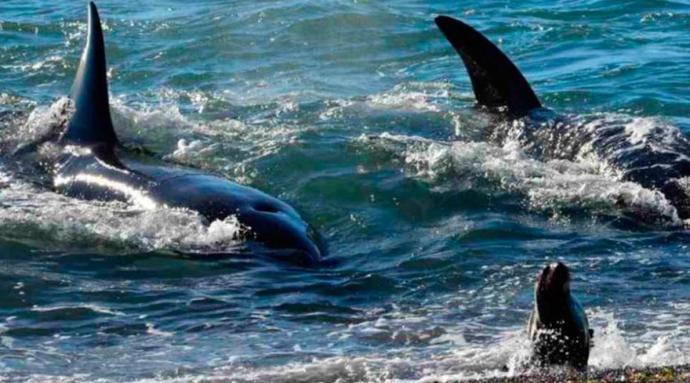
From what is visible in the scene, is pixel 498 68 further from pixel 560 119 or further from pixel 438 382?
pixel 438 382

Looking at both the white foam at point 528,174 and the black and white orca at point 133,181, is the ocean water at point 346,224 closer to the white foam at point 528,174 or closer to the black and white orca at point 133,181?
the white foam at point 528,174

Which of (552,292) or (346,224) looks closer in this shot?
(552,292)

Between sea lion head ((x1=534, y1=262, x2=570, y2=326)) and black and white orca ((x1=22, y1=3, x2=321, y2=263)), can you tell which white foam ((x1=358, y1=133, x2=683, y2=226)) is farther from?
sea lion head ((x1=534, y1=262, x2=570, y2=326))

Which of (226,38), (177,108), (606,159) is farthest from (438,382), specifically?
(226,38)

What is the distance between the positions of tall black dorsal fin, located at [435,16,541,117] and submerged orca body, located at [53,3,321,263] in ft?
8.35

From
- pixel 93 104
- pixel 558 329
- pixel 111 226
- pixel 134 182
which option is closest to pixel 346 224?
pixel 134 182

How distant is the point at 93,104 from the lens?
38.3ft

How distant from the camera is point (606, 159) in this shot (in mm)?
11719

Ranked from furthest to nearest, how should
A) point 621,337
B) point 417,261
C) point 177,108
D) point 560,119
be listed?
1. point 177,108
2. point 560,119
3. point 417,261
4. point 621,337

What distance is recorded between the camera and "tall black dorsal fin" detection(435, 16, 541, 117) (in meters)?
12.4

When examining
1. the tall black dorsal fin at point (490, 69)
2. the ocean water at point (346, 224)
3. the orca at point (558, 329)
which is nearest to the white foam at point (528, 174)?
the ocean water at point (346, 224)

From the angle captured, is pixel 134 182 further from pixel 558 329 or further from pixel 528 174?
pixel 558 329

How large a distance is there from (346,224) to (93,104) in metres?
2.19

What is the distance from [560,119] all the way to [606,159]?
87cm
